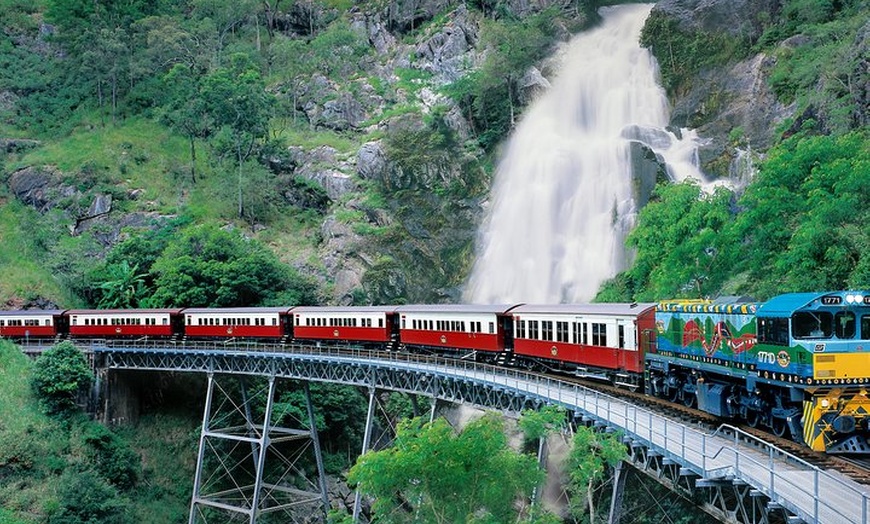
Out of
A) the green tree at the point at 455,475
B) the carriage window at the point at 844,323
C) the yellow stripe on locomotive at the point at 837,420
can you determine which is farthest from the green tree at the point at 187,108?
the yellow stripe on locomotive at the point at 837,420

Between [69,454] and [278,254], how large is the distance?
955 inches

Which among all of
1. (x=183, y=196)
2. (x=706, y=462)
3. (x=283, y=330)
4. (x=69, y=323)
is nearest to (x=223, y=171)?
(x=183, y=196)

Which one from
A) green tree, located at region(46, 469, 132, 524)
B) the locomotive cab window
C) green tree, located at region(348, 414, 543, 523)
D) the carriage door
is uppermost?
the locomotive cab window

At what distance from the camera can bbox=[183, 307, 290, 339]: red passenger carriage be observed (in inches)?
1758

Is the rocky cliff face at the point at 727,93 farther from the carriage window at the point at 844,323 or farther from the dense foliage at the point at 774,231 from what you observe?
the carriage window at the point at 844,323

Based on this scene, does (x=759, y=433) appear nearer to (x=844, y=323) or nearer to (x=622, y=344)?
(x=844, y=323)

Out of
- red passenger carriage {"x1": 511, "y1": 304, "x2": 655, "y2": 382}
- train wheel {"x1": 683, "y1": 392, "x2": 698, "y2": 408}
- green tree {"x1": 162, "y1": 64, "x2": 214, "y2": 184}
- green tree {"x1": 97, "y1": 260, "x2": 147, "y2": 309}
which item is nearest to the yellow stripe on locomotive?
train wheel {"x1": 683, "y1": 392, "x2": 698, "y2": 408}

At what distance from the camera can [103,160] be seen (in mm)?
72250

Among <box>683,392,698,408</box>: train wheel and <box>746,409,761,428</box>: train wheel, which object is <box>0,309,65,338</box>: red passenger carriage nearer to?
<box>683,392,698,408</box>: train wheel

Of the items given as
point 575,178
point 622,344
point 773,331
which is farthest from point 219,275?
point 773,331

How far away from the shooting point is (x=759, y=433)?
20797 mm

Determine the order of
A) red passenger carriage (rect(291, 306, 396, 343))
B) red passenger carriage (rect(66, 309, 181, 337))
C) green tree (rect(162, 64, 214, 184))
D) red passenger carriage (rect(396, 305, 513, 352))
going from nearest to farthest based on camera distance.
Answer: red passenger carriage (rect(396, 305, 513, 352)) < red passenger carriage (rect(291, 306, 396, 343)) < red passenger carriage (rect(66, 309, 181, 337)) < green tree (rect(162, 64, 214, 184))

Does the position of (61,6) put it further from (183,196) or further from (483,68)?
(483,68)

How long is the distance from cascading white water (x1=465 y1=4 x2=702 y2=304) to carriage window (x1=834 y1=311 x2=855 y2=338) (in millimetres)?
35448
